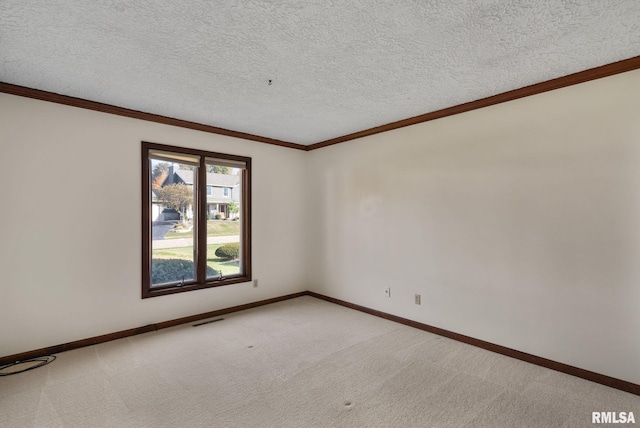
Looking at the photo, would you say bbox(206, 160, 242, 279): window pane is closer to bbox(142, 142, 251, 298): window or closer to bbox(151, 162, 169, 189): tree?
bbox(142, 142, 251, 298): window

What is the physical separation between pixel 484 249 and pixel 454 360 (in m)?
1.14

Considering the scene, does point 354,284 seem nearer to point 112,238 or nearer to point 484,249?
point 484,249

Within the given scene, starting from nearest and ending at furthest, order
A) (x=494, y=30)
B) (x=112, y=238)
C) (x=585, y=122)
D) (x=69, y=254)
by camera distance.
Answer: (x=494, y=30), (x=585, y=122), (x=69, y=254), (x=112, y=238)

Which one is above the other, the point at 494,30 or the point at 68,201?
the point at 494,30

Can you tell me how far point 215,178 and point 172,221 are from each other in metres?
0.82

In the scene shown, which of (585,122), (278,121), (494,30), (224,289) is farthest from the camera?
(224,289)

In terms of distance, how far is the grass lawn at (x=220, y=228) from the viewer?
4.10m

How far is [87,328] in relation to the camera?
10.7ft

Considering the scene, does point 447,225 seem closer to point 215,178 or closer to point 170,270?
point 215,178

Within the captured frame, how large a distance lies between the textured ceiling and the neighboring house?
952 millimetres

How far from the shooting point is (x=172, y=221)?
3947 mm

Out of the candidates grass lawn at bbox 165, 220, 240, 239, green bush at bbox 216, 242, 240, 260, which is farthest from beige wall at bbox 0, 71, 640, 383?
grass lawn at bbox 165, 220, 240, 239

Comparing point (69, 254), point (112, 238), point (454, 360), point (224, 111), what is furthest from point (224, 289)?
point (454, 360)

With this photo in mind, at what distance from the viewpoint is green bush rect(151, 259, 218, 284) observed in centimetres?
382
